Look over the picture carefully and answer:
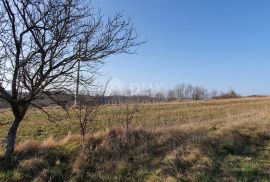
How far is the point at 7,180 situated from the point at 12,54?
10.4 feet

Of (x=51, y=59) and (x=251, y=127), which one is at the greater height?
(x=51, y=59)

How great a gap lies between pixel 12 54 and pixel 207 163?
5618mm

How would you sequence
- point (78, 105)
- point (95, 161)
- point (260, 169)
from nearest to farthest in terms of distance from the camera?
1. point (260, 169)
2. point (95, 161)
3. point (78, 105)

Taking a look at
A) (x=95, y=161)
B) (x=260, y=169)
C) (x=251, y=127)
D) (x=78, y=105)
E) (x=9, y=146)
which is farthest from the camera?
(x=251, y=127)

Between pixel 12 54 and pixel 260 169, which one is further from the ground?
pixel 12 54

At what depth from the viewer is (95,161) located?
7.79m

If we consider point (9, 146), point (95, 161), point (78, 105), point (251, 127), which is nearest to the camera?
point (95, 161)

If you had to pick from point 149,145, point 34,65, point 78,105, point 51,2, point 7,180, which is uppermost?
point 51,2

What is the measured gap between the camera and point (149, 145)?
8516 millimetres

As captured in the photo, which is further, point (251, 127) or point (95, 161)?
point (251, 127)

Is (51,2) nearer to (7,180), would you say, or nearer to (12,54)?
(12,54)

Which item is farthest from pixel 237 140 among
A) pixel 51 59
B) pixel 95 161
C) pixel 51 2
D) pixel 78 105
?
pixel 51 2

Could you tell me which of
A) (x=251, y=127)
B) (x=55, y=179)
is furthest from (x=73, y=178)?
(x=251, y=127)

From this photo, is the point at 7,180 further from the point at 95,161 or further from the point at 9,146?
the point at 95,161
